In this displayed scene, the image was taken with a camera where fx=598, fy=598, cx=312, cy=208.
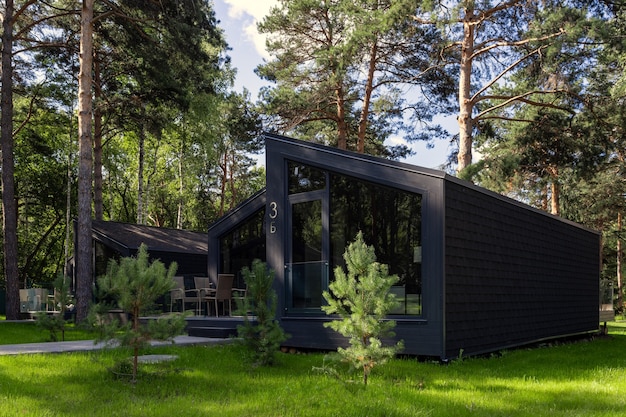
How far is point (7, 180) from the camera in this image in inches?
609

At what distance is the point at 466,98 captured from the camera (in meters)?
15.1

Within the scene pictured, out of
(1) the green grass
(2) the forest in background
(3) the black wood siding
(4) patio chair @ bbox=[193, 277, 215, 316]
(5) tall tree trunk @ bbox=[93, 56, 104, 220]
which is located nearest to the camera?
(3) the black wood siding

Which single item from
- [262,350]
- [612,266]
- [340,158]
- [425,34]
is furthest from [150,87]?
[612,266]

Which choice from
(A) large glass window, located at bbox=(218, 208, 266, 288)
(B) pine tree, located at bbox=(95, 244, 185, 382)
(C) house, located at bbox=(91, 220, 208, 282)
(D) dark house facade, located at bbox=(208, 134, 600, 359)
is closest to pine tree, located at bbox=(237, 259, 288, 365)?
(B) pine tree, located at bbox=(95, 244, 185, 382)

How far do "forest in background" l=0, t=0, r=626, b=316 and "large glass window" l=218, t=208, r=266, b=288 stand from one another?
434 centimetres

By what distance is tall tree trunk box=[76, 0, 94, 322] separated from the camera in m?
13.3

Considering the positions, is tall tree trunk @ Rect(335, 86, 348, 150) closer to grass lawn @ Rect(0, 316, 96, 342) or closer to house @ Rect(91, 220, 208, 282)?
house @ Rect(91, 220, 208, 282)

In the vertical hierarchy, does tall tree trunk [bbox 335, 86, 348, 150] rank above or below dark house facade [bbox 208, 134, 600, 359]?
above

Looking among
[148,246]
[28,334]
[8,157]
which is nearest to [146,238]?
[148,246]

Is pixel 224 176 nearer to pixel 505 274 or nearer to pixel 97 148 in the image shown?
pixel 97 148

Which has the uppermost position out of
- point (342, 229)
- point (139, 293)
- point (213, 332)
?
point (342, 229)

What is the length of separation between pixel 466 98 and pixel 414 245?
837cm

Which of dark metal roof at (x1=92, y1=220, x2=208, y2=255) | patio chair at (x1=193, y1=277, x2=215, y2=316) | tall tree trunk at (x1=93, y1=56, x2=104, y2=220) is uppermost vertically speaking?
tall tree trunk at (x1=93, y1=56, x2=104, y2=220)

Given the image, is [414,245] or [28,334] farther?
[28,334]
